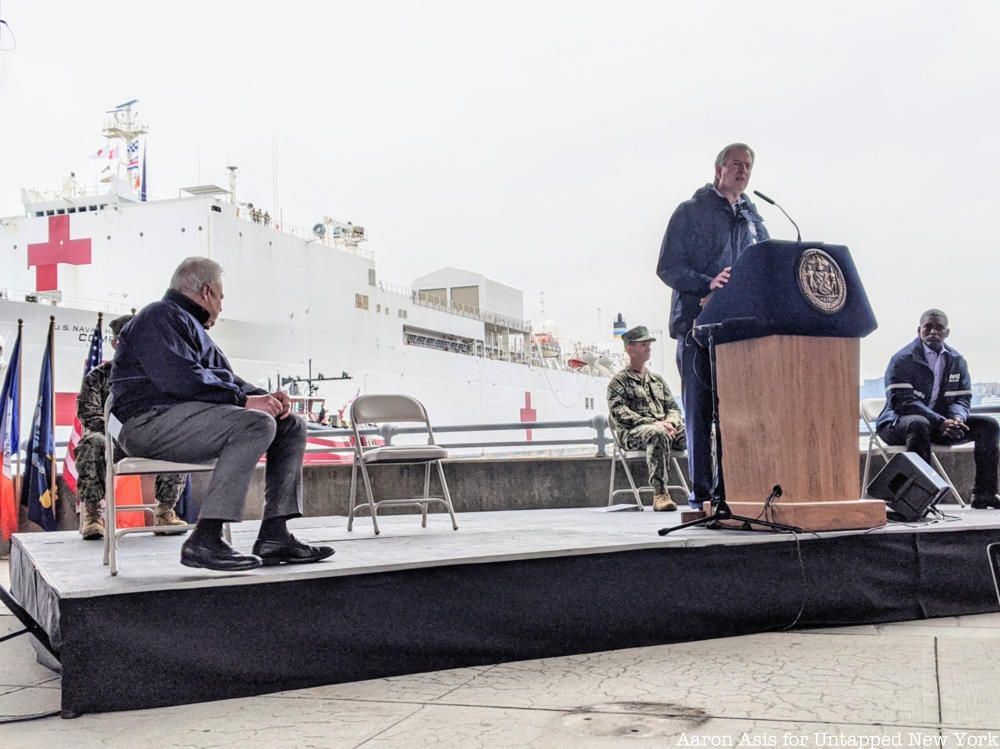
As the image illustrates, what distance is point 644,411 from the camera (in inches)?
238

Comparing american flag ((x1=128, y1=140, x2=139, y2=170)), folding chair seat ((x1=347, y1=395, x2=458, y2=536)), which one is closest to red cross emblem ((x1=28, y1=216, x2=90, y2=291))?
american flag ((x1=128, y1=140, x2=139, y2=170))

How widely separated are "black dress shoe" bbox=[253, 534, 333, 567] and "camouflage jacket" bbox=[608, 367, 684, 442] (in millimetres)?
3184

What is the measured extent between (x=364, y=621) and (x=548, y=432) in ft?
116

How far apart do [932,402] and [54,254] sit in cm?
2482

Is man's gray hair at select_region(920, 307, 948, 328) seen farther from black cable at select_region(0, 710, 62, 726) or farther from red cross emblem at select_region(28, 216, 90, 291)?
red cross emblem at select_region(28, 216, 90, 291)

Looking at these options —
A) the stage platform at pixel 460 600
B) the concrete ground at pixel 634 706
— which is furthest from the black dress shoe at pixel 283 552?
the concrete ground at pixel 634 706

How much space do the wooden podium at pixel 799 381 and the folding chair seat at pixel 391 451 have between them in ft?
4.97

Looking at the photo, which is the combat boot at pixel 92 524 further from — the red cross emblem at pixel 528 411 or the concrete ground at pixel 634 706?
the red cross emblem at pixel 528 411

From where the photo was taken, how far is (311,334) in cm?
2880

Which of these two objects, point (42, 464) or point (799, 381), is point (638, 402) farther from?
point (42, 464)

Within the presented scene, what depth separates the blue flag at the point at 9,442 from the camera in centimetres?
809

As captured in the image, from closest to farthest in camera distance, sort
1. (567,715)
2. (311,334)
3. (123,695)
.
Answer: (567,715) < (123,695) < (311,334)

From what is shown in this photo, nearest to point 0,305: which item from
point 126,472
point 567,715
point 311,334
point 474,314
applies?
point 311,334

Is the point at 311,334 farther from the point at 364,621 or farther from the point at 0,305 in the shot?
the point at 364,621
